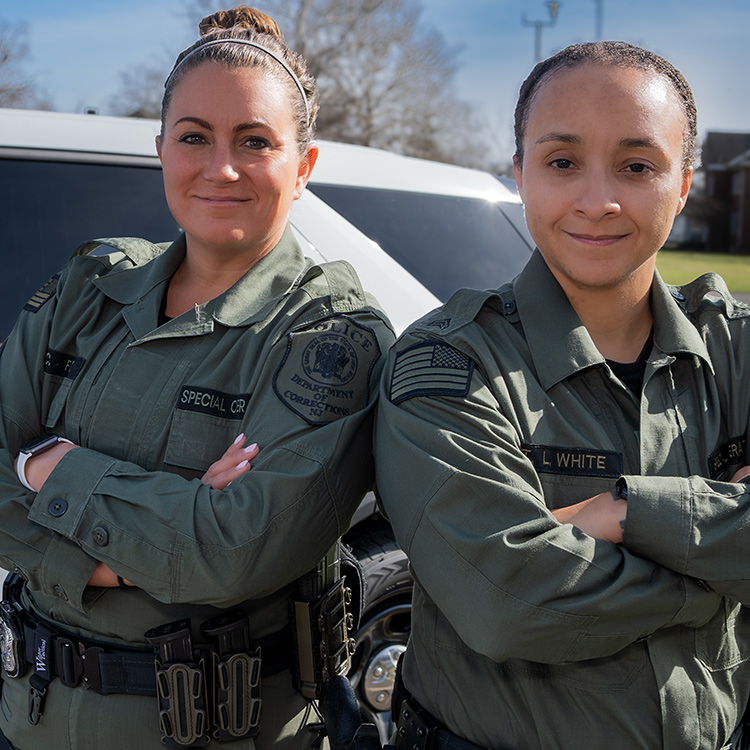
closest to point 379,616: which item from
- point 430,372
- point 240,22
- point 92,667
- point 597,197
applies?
point 92,667

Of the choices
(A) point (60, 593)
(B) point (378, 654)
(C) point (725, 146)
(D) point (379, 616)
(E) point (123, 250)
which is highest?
(C) point (725, 146)

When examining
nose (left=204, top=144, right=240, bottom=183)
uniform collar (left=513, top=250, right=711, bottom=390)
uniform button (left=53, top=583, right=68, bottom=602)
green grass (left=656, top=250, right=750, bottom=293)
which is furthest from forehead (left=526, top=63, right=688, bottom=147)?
green grass (left=656, top=250, right=750, bottom=293)

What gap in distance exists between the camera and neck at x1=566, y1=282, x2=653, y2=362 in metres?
1.63

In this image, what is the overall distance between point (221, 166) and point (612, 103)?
2.71 feet

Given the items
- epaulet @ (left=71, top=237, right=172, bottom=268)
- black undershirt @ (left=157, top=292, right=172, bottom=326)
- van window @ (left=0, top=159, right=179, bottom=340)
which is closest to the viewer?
black undershirt @ (left=157, top=292, right=172, bottom=326)

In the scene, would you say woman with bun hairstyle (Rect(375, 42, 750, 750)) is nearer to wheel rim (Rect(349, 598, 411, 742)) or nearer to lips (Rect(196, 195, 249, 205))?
lips (Rect(196, 195, 249, 205))

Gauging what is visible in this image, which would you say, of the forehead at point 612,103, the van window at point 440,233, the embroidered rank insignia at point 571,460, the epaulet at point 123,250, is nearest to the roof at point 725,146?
the van window at point 440,233

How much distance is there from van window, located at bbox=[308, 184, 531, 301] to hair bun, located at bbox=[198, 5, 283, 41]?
3.01ft

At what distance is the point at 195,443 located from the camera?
5.66 ft

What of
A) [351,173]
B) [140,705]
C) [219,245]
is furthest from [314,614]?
[351,173]

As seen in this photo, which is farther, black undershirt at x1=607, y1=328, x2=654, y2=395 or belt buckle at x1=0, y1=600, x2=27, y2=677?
belt buckle at x1=0, y1=600, x2=27, y2=677

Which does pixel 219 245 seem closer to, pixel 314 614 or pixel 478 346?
pixel 478 346

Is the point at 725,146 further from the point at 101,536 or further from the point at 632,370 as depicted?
the point at 101,536

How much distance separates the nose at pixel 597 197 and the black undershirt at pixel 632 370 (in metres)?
0.30
